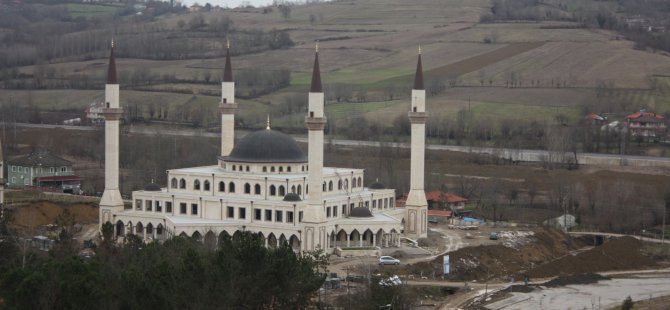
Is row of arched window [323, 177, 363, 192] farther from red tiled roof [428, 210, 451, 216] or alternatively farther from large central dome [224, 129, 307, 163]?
red tiled roof [428, 210, 451, 216]

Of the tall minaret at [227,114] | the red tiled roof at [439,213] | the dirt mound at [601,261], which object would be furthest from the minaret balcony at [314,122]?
the red tiled roof at [439,213]

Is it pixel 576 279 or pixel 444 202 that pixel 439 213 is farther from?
pixel 576 279

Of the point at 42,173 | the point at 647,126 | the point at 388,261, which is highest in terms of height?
the point at 647,126

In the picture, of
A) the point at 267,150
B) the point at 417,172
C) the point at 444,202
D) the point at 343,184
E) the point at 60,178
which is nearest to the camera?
the point at 267,150

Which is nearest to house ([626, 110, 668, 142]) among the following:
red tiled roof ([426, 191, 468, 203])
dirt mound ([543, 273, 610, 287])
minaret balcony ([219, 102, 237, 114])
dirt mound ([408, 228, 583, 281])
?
red tiled roof ([426, 191, 468, 203])

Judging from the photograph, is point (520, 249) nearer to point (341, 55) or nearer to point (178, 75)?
point (178, 75)

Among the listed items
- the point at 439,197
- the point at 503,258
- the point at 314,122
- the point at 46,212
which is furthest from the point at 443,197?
the point at 46,212
